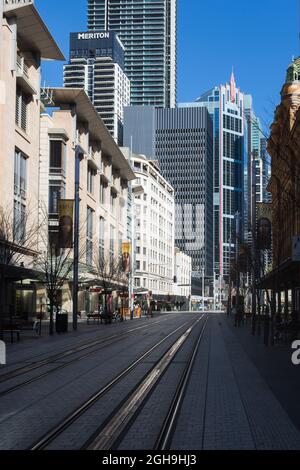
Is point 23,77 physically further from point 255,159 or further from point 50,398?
point 50,398

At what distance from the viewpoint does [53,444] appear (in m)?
9.19

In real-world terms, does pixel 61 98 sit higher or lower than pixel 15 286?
higher

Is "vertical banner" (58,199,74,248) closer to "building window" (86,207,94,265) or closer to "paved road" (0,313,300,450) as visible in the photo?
"paved road" (0,313,300,450)

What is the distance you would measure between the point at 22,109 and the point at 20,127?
8.16ft

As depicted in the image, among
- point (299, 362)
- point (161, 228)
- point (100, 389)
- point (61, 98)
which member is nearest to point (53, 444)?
point (100, 389)

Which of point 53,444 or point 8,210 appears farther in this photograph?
point 8,210

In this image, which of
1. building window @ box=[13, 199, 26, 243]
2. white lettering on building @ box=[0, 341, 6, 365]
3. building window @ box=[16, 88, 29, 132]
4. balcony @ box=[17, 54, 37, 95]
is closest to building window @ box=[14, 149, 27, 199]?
building window @ box=[13, 199, 26, 243]

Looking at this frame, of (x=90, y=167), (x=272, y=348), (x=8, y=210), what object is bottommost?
(x=272, y=348)

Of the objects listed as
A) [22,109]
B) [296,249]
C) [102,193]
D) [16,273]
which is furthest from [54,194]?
[296,249]

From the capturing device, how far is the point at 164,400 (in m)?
13.6

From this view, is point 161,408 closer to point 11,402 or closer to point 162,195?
point 11,402

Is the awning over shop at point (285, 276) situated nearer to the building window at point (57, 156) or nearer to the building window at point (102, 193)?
the building window at point (57, 156)

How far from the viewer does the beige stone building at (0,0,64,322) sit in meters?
47.8
